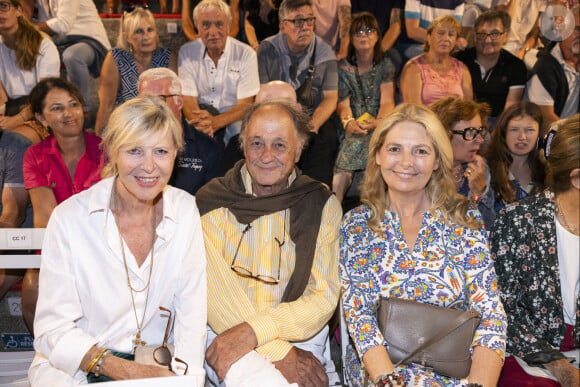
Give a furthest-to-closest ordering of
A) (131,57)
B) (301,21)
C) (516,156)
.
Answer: (301,21) < (131,57) < (516,156)

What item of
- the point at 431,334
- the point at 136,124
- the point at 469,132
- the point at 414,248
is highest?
the point at 136,124

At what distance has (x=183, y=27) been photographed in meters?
4.08

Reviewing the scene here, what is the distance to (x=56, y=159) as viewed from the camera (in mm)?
3398

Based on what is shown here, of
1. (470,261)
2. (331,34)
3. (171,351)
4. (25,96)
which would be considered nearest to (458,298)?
(470,261)

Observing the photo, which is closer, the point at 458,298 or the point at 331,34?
the point at 458,298

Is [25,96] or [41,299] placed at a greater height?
[25,96]

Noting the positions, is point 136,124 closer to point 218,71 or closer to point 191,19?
point 218,71

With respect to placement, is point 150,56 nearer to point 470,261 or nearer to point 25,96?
point 25,96

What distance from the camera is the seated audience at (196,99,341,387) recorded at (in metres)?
2.32

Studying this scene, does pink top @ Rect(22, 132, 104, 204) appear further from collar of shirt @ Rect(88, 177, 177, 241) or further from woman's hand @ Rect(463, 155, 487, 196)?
woman's hand @ Rect(463, 155, 487, 196)

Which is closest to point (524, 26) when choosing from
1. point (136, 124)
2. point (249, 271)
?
point (249, 271)

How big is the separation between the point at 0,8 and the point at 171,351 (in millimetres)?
2666

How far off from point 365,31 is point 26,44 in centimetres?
240

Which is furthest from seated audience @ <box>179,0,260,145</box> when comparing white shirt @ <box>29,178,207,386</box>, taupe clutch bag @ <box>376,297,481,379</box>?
taupe clutch bag @ <box>376,297,481,379</box>
